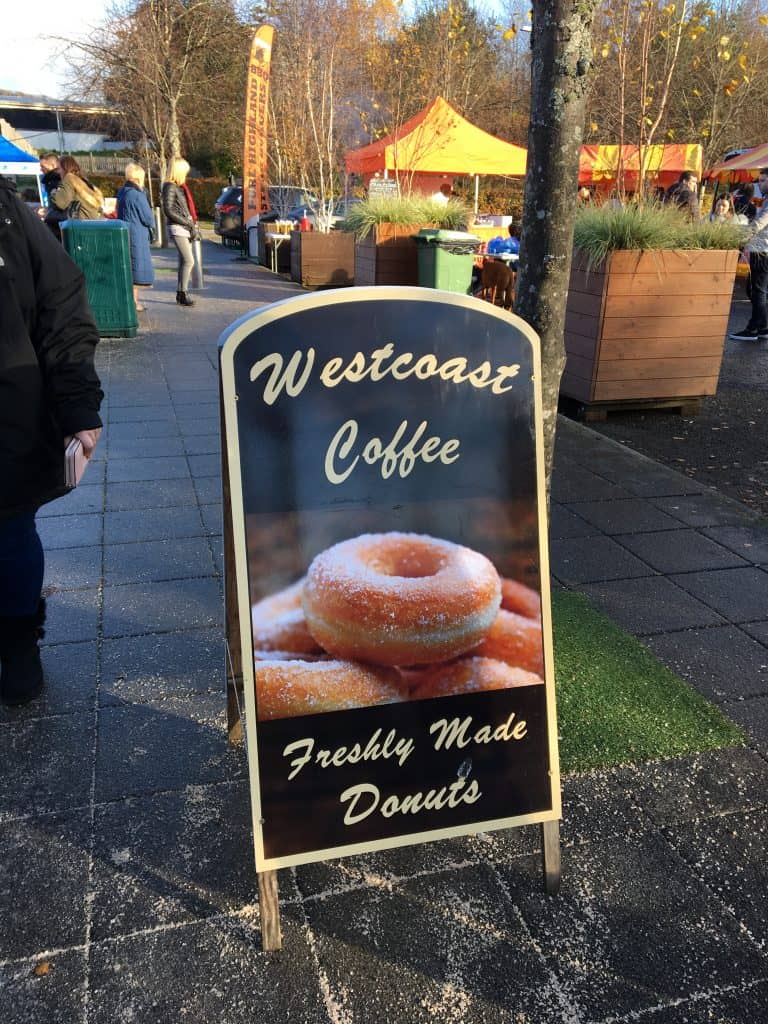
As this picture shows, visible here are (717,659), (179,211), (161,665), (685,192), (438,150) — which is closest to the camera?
(161,665)

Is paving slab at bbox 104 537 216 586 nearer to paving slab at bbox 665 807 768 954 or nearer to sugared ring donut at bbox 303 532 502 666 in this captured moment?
sugared ring donut at bbox 303 532 502 666

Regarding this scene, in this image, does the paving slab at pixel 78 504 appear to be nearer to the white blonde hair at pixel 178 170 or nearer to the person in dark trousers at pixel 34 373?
the person in dark trousers at pixel 34 373

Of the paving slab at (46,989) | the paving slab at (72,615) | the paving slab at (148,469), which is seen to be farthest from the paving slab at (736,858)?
the paving slab at (148,469)

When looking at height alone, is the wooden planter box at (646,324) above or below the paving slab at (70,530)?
above

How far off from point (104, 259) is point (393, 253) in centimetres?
370

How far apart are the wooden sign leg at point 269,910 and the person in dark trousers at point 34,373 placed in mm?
1498

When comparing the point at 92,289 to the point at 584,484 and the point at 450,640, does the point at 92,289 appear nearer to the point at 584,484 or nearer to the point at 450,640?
the point at 584,484

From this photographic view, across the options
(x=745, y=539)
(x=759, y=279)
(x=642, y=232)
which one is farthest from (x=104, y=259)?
(x=759, y=279)

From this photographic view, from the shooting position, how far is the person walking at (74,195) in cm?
964

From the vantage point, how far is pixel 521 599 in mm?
2025

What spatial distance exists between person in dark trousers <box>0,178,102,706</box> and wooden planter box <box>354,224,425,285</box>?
815 cm

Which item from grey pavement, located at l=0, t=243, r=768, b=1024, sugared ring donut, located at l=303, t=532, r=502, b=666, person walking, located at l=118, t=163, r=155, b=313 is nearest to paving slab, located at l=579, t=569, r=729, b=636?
grey pavement, located at l=0, t=243, r=768, b=1024

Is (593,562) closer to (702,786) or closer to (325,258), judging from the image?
(702,786)

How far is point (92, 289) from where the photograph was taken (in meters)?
9.22
